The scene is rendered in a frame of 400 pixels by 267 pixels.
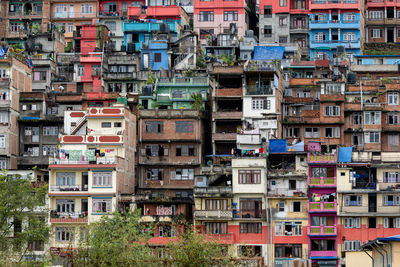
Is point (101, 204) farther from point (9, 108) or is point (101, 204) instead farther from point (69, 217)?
point (9, 108)

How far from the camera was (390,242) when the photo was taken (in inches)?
2522

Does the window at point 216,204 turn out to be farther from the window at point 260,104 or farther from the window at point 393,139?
the window at point 393,139

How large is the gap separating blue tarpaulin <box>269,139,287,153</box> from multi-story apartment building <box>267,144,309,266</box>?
1.91 m

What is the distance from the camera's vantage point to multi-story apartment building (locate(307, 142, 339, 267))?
98688 millimetres

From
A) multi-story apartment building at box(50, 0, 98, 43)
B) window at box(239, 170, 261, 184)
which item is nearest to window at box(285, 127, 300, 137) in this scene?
window at box(239, 170, 261, 184)

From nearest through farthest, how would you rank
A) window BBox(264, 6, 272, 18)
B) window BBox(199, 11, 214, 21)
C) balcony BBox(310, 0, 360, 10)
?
balcony BBox(310, 0, 360, 10), window BBox(199, 11, 214, 21), window BBox(264, 6, 272, 18)

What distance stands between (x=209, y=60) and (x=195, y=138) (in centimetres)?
1711

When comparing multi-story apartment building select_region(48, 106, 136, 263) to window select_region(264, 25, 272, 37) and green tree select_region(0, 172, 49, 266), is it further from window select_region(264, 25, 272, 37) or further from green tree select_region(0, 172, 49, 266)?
window select_region(264, 25, 272, 37)

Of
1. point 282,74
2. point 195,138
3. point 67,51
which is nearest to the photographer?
point 195,138

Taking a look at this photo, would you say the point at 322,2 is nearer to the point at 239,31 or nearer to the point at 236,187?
the point at 239,31

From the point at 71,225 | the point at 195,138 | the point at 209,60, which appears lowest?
the point at 71,225

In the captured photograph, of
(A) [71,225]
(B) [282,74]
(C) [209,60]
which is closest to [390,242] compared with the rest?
(A) [71,225]

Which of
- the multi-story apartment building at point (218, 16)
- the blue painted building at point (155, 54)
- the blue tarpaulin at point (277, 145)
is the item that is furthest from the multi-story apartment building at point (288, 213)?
the multi-story apartment building at point (218, 16)

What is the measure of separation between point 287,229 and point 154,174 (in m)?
17.1
